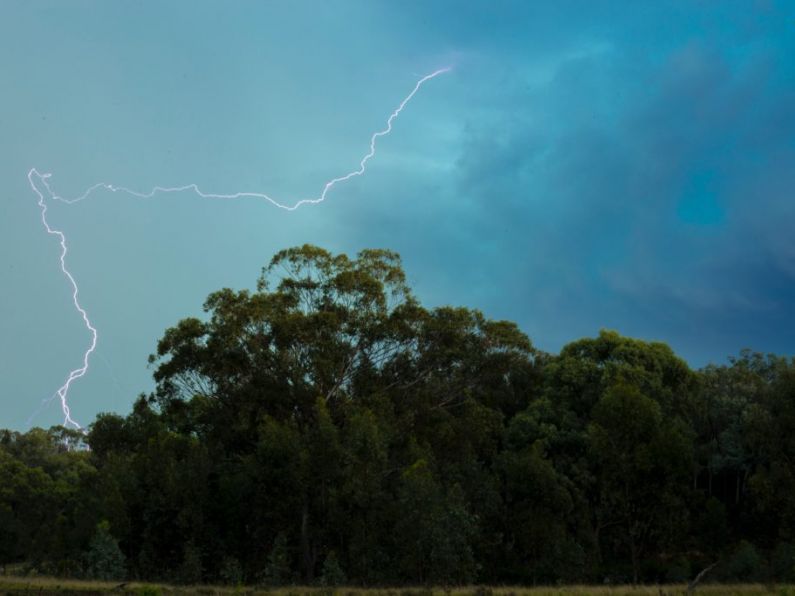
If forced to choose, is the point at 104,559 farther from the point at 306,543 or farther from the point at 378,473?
the point at 378,473

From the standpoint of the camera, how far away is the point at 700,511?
43156mm

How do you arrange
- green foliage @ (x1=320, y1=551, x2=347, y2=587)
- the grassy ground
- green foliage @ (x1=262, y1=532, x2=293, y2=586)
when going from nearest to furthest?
the grassy ground
green foliage @ (x1=320, y1=551, x2=347, y2=587)
green foliage @ (x1=262, y1=532, x2=293, y2=586)

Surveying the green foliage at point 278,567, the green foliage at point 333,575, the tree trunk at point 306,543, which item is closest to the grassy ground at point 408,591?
the green foliage at point 333,575

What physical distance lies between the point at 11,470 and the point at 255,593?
5396cm

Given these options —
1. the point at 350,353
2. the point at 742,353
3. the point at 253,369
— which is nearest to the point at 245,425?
the point at 253,369

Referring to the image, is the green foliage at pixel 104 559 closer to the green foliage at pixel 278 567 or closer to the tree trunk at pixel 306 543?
the green foliage at pixel 278 567

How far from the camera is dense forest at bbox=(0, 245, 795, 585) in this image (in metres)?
30.3

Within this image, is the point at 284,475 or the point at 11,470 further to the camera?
the point at 11,470

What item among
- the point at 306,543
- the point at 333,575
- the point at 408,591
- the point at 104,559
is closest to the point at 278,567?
the point at 333,575

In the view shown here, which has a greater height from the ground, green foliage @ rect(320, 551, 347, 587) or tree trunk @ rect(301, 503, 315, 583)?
tree trunk @ rect(301, 503, 315, 583)

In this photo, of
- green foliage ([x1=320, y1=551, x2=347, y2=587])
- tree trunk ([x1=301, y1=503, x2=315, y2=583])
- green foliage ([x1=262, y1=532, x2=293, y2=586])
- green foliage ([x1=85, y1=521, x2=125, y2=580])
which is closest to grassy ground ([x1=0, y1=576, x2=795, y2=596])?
green foliage ([x1=320, y1=551, x2=347, y2=587])

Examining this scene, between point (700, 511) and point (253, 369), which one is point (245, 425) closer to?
point (253, 369)

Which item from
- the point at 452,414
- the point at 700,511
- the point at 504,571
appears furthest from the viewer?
the point at 700,511

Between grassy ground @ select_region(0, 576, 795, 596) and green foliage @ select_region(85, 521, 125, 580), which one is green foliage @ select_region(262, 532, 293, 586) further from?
green foliage @ select_region(85, 521, 125, 580)
